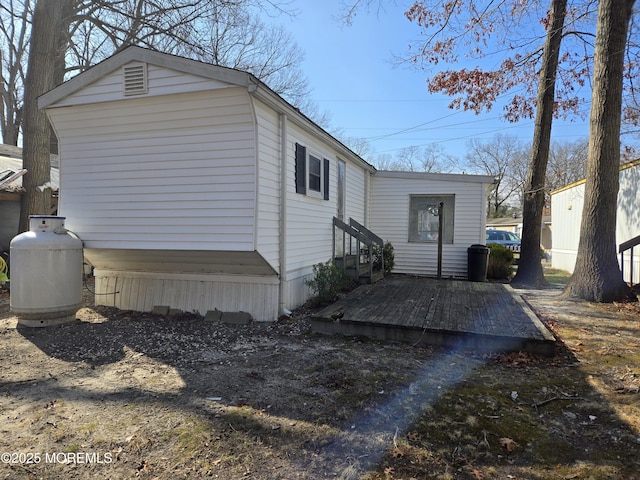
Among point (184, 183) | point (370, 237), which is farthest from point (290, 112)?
point (370, 237)

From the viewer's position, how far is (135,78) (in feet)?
17.1

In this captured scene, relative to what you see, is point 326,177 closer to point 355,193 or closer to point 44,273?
point 355,193

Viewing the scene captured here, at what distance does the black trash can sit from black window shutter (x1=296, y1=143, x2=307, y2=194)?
5.76 metres

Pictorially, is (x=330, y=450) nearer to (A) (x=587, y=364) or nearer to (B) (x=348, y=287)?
(A) (x=587, y=364)

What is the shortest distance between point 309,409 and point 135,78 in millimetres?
4740

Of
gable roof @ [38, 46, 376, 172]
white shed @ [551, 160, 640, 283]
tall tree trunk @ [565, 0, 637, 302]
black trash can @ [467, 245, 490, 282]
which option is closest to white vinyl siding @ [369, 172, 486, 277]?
black trash can @ [467, 245, 490, 282]

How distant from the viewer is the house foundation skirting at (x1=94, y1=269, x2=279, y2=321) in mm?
5883

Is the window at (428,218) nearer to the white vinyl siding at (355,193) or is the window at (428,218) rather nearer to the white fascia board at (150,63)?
the white vinyl siding at (355,193)

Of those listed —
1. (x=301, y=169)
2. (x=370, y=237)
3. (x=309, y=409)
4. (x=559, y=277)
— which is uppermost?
(x=301, y=169)

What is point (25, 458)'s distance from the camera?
246 centimetres

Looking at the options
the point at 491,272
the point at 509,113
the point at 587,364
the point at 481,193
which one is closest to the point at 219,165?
the point at 587,364

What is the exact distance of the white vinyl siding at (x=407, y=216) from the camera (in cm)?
1088

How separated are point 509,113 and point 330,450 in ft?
40.8

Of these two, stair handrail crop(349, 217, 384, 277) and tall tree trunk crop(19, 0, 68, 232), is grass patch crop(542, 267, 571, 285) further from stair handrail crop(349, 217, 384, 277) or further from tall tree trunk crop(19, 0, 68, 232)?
tall tree trunk crop(19, 0, 68, 232)
